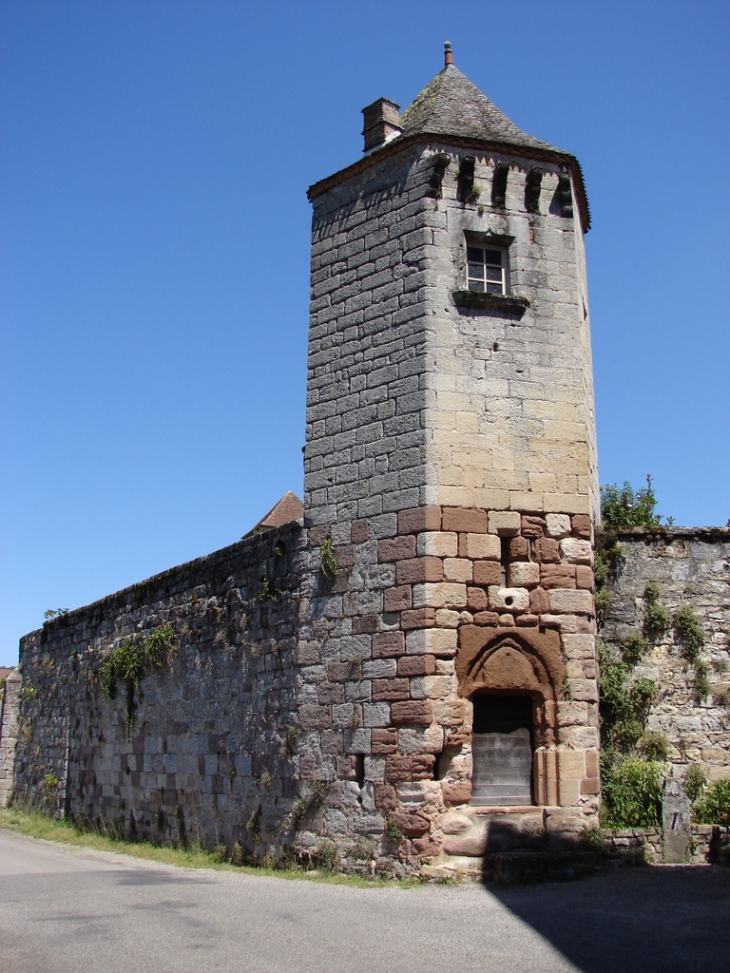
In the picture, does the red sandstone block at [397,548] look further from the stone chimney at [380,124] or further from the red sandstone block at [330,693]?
the stone chimney at [380,124]

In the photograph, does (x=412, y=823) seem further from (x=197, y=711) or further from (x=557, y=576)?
(x=197, y=711)

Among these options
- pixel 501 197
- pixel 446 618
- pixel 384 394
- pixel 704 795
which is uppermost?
pixel 501 197

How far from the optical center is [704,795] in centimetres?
1020

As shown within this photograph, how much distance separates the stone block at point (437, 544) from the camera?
952 centimetres

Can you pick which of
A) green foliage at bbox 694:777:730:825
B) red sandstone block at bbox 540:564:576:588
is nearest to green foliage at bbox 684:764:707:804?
green foliage at bbox 694:777:730:825

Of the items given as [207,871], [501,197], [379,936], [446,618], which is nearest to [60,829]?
[207,871]

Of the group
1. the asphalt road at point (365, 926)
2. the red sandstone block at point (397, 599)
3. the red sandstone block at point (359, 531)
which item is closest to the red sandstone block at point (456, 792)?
the asphalt road at point (365, 926)

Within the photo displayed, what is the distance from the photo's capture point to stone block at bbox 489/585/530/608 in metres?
9.55

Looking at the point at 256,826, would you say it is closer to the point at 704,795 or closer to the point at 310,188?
the point at 704,795

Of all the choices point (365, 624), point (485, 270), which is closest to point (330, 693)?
point (365, 624)

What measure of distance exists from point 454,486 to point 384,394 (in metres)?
1.31

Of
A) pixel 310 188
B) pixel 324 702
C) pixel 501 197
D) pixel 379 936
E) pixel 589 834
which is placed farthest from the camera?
pixel 310 188

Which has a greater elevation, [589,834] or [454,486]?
[454,486]

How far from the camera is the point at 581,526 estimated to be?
394 inches
